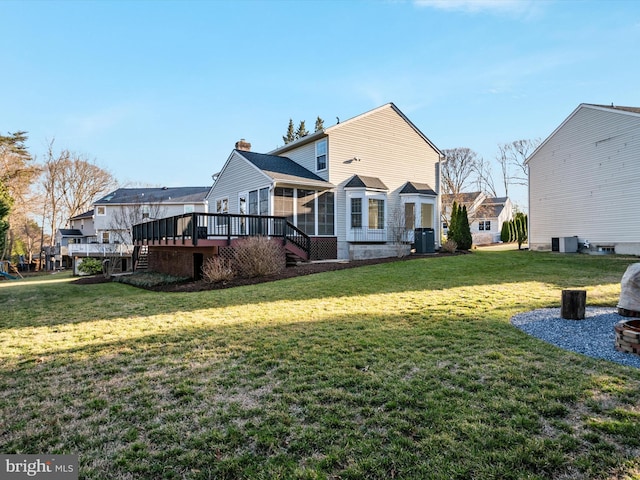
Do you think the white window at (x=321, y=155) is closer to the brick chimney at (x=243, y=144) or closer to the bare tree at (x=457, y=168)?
→ the brick chimney at (x=243, y=144)

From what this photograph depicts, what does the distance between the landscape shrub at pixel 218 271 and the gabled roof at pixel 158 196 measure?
27.1 m

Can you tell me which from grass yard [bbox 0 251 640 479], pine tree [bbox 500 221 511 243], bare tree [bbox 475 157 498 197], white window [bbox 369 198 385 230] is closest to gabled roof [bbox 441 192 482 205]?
bare tree [bbox 475 157 498 197]

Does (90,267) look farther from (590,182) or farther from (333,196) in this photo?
(590,182)

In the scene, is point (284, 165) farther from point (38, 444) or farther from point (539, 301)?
point (38, 444)

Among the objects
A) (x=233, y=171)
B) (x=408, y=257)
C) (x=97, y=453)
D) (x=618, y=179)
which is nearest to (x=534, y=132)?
(x=618, y=179)

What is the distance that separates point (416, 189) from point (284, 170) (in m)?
7.05

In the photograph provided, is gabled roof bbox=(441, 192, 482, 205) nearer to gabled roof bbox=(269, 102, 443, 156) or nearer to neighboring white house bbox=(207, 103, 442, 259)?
gabled roof bbox=(269, 102, 443, 156)

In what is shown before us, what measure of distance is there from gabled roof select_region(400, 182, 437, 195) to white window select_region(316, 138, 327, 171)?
15.1 ft

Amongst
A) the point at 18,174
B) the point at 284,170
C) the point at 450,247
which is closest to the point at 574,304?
the point at 450,247

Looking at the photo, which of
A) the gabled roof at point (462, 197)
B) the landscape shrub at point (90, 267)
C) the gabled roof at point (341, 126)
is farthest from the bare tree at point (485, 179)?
the landscape shrub at point (90, 267)

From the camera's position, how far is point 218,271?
11.7m

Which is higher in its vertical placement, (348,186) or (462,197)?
(462,197)

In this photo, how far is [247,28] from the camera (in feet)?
45.5

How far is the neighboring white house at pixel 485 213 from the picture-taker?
36781mm
